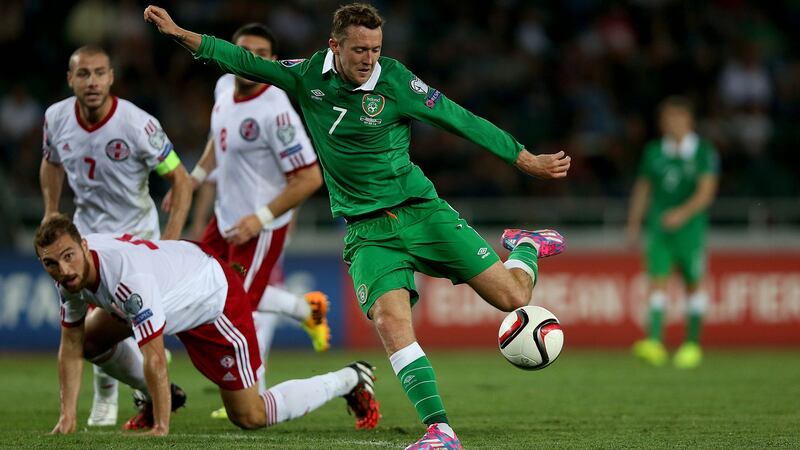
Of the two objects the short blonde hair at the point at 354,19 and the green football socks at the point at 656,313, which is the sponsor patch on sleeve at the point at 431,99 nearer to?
the short blonde hair at the point at 354,19

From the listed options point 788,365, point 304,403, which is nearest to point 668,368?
point 788,365

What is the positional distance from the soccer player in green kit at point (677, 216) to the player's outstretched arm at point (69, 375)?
7244 mm

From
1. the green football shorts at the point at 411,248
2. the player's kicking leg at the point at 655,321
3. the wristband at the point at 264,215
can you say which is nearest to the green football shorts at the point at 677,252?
the player's kicking leg at the point at 655,321

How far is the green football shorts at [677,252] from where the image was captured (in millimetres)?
12969

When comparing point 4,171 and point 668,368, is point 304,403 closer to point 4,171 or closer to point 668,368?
point 668,368

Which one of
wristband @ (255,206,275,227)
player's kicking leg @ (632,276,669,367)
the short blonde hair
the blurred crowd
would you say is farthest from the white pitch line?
the blurred crowd

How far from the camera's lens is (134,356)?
755 centimetres

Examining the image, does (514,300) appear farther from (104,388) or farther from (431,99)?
(104,388)

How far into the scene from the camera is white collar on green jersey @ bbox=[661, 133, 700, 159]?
13.1 meters

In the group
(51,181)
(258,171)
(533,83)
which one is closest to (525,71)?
(533,83)

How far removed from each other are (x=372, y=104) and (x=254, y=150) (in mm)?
2232

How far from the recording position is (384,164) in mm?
6387

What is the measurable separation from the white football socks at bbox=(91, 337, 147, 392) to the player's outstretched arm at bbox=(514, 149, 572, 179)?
8.86 ft

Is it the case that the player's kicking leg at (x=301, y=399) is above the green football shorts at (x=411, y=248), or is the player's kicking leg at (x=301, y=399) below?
below
